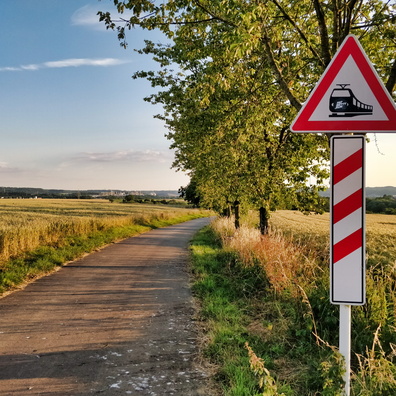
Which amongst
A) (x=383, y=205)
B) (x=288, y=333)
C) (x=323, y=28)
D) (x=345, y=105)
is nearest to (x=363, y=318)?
(x=288, y=333)

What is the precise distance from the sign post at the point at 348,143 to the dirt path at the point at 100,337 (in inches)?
80.9

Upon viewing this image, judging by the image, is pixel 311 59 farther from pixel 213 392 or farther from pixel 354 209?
pixel 213 392

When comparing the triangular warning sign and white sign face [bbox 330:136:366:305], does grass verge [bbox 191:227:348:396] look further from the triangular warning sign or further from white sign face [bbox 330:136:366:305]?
the triangular warning sign

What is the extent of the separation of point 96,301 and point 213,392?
4.45 meters

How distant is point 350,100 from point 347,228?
1.07 m

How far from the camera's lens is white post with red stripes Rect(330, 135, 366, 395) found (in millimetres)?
3143

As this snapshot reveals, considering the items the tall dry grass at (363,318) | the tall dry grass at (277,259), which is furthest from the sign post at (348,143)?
the tall dry grass at (277,259)

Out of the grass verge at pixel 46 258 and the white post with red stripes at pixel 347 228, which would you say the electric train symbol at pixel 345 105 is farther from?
the grass verge at pixel 46 258

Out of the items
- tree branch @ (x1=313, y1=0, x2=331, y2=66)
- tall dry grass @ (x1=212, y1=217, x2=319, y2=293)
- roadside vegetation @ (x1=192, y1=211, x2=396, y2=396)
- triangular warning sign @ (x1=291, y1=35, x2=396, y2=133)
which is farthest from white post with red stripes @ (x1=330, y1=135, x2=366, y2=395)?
tall dry grass @ (x1=212, y1=217, x2=319, y2=293)

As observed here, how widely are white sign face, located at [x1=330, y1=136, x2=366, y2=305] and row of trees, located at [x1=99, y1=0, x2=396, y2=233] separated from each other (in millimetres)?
1707

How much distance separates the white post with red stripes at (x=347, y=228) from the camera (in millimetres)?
3143

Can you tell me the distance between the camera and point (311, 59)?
276 inches

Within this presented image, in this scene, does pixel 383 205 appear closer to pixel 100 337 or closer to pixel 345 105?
pixel 100 337

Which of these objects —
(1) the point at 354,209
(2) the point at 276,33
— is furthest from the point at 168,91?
(1) the point at 354,209
